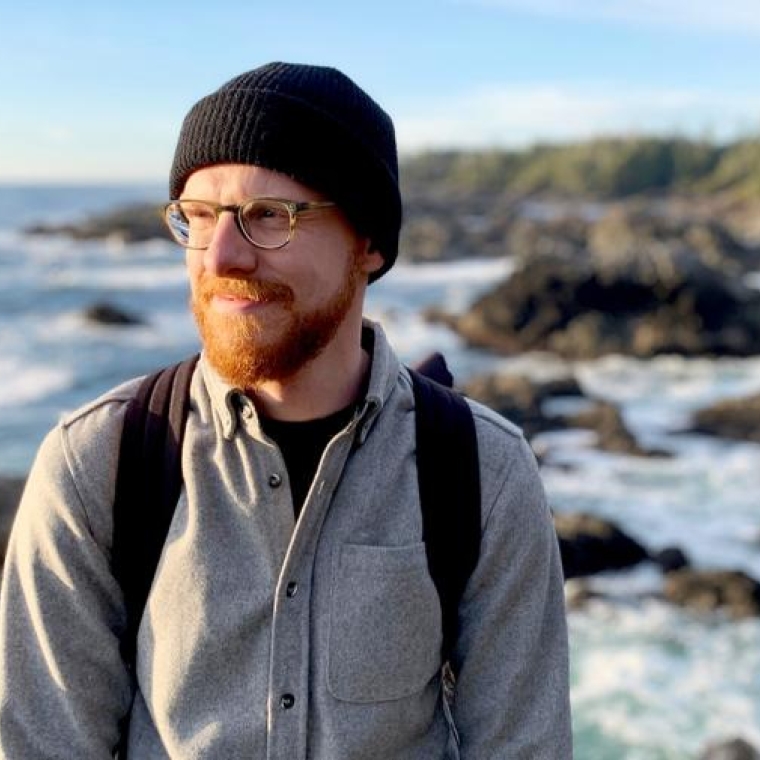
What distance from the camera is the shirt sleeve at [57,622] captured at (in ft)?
5.99

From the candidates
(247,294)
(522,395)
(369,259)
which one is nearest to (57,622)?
(247,294)

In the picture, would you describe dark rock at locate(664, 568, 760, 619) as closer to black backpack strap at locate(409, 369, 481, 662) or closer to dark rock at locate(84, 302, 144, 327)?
black backpack strap at locate(409, 369, 481, 662)

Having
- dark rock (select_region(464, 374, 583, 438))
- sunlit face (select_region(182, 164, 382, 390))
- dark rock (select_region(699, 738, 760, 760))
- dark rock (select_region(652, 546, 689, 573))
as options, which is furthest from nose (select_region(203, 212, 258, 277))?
dark rock (select_region(464, 374, 583, 438))

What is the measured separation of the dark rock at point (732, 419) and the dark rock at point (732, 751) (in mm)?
8122

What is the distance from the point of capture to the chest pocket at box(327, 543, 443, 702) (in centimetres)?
185

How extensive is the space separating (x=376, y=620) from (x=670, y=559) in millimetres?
7774

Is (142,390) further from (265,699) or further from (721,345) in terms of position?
(721,345)

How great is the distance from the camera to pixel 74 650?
1.85m

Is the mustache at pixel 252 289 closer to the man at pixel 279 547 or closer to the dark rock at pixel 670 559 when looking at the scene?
the man at pixel 279 547

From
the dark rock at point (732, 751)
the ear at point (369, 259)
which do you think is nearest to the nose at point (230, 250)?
the ear at point (369, 259)

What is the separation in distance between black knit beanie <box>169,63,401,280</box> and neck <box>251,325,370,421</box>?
24 cm

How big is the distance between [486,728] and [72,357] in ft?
65.7

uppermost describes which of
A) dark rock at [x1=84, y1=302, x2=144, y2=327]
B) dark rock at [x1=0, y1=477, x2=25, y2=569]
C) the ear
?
the ear

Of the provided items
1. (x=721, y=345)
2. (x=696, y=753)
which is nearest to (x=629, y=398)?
(x=721, y=345)
